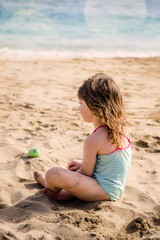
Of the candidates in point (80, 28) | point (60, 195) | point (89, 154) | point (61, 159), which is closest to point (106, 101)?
point (89, 154)

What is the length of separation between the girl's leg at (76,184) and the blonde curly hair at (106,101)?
14.8 inches

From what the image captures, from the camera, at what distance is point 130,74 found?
8.84m

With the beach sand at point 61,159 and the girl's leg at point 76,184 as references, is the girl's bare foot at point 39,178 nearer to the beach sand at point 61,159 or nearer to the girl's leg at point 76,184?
the beach sand at point 61,159

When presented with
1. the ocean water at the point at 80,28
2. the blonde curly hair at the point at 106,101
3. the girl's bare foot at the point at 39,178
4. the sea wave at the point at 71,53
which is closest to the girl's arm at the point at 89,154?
the blonde curly hair at the point at 106,101

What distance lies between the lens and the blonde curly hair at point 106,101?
7.38 feet

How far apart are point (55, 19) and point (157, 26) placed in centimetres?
909

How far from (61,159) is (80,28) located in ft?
72.6

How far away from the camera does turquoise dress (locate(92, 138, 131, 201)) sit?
2307 millimetres

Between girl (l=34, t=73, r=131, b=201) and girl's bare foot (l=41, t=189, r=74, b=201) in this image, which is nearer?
girl (l=34, t=73, r=131, b=201)

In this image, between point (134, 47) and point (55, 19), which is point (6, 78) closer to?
point (134, 47)

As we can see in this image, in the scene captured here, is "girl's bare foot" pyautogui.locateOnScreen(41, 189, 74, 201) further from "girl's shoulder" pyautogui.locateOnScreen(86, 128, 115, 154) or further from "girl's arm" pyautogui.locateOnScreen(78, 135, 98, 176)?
"girl's shoulder" pyautogui.locateOnScreen(86, 128, 115, 154)

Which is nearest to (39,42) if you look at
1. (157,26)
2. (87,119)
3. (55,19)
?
(55,19)

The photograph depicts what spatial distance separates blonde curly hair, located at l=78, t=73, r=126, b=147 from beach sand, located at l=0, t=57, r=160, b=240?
1.89 feet

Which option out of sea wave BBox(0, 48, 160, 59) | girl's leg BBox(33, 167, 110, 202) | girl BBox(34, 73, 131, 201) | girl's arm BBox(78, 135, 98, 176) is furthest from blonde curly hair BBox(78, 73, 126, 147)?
sea wave BBox(0, 48, 160, 59)
